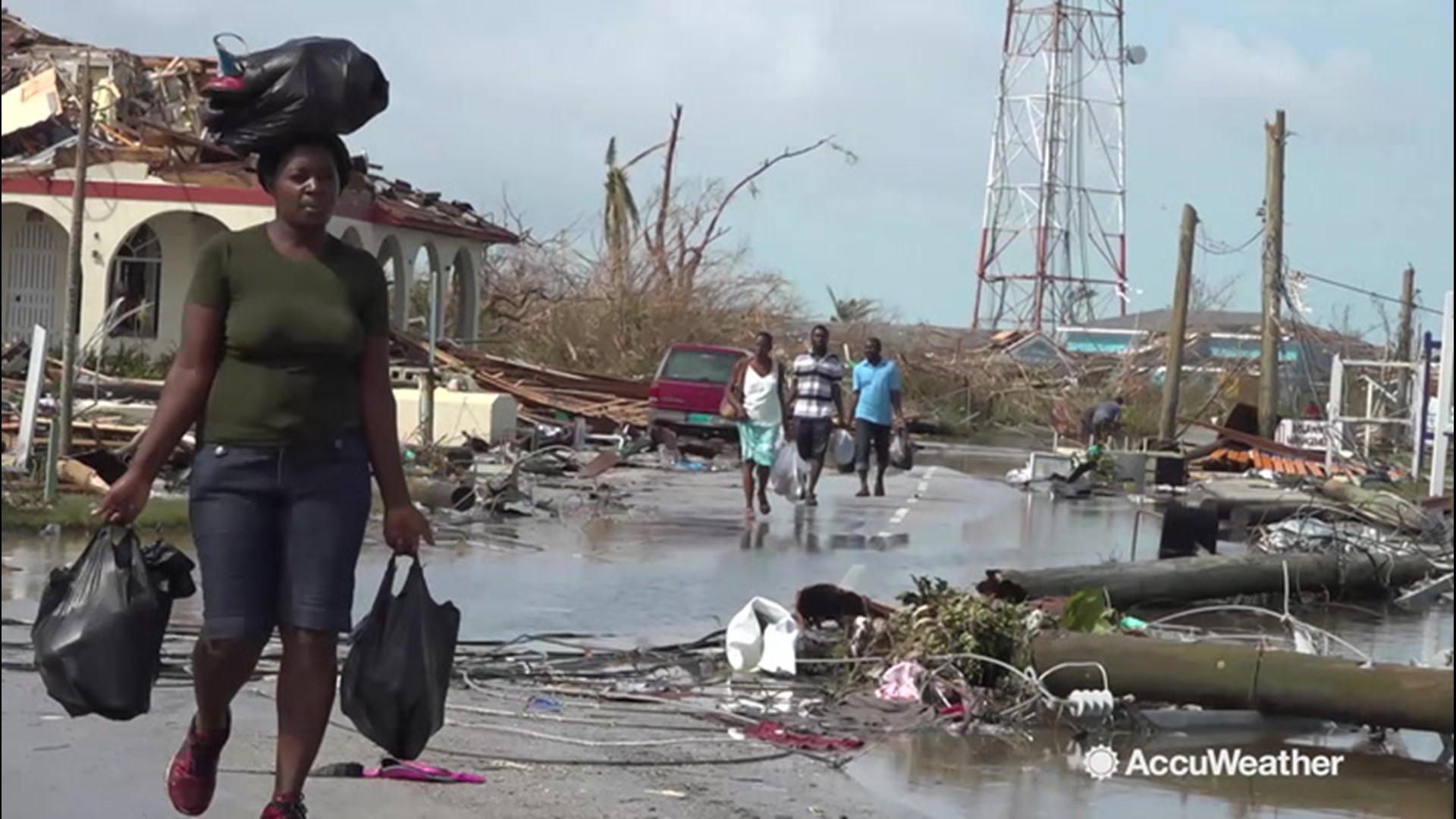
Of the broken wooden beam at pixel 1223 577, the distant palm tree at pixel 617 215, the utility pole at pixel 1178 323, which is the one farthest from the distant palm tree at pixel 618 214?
the broken wooden beam at pixel 1223 577

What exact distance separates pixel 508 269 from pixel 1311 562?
33941mm

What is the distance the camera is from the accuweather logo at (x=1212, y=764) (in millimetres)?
8469

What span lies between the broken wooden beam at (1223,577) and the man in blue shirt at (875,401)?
6.66 metres

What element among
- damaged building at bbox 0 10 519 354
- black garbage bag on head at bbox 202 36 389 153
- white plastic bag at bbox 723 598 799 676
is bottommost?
white plastic bag at bbox 723 598 799 676

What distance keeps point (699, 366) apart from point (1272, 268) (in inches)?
415

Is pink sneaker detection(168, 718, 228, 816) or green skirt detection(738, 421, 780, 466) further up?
green skirt detection(738, 421, 780, 466)

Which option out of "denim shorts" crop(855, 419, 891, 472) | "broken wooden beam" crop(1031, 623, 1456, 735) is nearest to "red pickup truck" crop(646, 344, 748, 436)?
"denim shorts" crop(855, 419, 891, 472)

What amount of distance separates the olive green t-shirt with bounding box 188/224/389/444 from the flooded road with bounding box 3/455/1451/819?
2.83 metres

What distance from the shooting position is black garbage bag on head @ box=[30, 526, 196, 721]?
219 inches

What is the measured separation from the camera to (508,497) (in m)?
18.1

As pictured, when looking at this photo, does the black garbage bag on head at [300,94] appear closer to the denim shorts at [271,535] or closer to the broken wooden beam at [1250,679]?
the denim shorts at [271,535]

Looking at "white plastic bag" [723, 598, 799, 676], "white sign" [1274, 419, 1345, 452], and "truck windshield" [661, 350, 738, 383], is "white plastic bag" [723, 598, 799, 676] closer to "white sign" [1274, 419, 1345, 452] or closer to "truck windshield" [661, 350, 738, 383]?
"truck windshield" [661, 350, 738, 383]

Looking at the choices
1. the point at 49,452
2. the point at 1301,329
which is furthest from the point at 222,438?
the point at 1301,329

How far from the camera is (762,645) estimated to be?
9.95m
